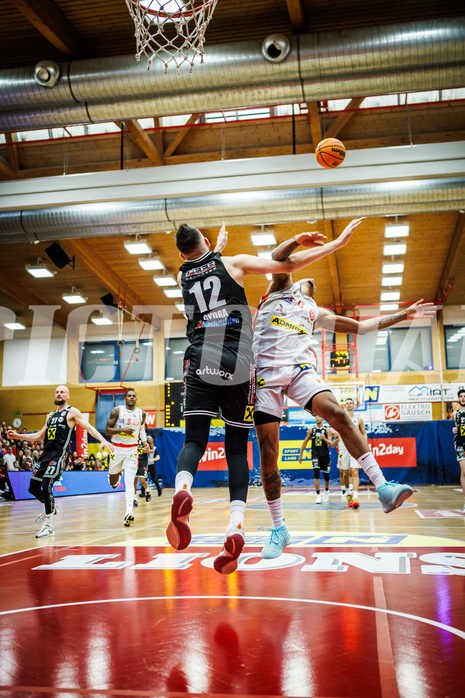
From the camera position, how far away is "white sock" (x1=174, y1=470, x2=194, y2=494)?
3450 millimetres

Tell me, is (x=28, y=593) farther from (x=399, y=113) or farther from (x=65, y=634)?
(x=399, y=113)

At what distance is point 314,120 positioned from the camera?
14422mm

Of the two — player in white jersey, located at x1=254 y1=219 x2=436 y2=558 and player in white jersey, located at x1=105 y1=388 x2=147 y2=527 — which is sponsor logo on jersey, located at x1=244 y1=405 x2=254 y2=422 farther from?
player in white jersey, located at x1=105 y1=388 x2=147 y2=527

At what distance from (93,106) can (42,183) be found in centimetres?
371

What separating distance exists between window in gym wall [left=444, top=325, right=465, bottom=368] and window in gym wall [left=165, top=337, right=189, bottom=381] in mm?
11574

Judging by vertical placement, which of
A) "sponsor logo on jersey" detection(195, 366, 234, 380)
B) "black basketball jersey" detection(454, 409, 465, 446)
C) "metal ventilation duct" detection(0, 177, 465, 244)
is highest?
"metal ventilation duct" detection(0, 177, 465, 244)

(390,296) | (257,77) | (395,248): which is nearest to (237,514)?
(257,77)

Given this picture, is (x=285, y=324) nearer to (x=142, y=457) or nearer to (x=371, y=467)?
(x=371, y=467)

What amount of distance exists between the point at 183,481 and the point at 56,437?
530 centimetres

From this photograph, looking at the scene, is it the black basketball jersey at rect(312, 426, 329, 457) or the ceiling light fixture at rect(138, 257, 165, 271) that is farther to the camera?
the ceiling light fixture at rect(138, 257, 165, 271)

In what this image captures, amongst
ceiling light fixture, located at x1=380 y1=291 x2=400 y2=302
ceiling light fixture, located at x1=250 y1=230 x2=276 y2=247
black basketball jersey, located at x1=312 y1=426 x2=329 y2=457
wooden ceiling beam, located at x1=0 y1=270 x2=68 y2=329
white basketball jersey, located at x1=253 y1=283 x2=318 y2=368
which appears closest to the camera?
white basketball jersey, located at x1=253 y1=283 x2=318 y2=368

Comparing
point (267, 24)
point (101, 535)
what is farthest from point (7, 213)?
point (101, 535)

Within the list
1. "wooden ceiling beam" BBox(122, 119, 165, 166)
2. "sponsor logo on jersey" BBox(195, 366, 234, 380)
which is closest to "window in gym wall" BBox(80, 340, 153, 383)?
"wooden ceiling beam" BBox(122, 119, 165, 166)

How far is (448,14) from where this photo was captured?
1077 cm
